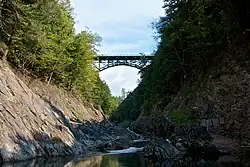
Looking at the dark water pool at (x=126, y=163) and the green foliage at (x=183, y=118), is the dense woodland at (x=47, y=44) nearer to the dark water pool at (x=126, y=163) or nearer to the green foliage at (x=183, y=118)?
the dark water pool at (x=126, y=163)

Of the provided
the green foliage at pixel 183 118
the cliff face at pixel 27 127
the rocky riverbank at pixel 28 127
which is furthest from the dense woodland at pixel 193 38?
the cliff face at pixel 27 127

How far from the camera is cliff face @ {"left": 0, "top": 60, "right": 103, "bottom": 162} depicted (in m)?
24.5

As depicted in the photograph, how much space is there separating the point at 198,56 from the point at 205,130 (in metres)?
14.8

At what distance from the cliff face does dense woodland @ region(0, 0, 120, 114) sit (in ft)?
12.8

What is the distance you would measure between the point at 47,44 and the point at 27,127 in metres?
14.9

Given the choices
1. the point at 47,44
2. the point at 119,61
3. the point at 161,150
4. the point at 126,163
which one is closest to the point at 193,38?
the point at 47,44

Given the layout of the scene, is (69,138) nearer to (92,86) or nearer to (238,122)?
(238,122)

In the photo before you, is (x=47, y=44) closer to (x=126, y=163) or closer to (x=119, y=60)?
(x=126, y=163)

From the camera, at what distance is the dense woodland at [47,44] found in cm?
3428

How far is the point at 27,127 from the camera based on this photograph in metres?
27.4

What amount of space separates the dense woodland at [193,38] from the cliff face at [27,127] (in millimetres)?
15288

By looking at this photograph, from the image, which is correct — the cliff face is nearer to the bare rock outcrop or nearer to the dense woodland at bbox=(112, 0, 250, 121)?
the bare rock outcrop

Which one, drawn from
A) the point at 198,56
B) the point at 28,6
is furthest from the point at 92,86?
the point at 28,6

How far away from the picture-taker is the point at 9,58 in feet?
126
